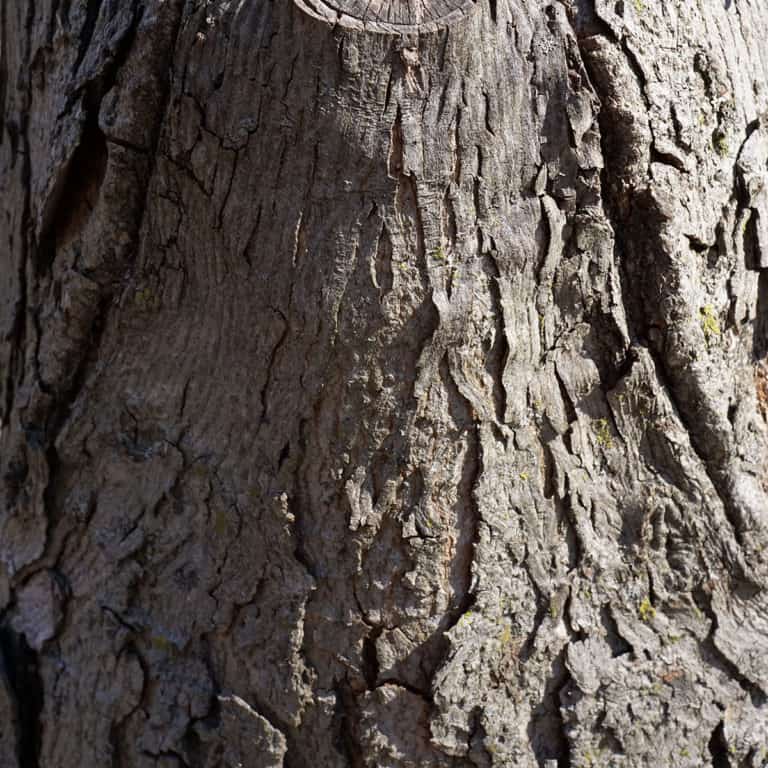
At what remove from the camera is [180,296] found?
1.63m

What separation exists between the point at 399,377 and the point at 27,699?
Answer: 1.14 meters

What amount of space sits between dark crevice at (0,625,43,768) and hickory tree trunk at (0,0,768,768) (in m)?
0.06

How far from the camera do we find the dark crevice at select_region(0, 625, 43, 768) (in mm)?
1854

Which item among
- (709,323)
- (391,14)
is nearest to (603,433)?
(709,323)

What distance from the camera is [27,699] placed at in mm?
1860

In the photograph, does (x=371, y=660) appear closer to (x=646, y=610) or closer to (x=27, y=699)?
(x=646, y=610)

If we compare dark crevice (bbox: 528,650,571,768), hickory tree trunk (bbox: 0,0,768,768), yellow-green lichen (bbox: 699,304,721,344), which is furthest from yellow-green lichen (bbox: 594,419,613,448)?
dark crevice (bbox: 528,650,571,768)

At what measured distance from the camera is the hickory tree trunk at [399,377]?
4.82ft

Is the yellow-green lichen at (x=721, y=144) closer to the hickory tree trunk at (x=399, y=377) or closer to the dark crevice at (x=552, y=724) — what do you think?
the hickory tree trunk at (x=399, y=377)

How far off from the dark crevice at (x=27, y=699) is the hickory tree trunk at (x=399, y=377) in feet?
0.19

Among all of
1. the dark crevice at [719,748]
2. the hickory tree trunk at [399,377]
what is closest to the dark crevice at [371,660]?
the hickory tree trunk at [399,377]

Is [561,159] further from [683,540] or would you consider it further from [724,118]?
[683,540]

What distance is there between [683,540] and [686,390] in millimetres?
307

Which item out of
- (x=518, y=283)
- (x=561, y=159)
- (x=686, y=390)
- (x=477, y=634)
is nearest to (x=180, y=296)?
(x=518, y=283)
